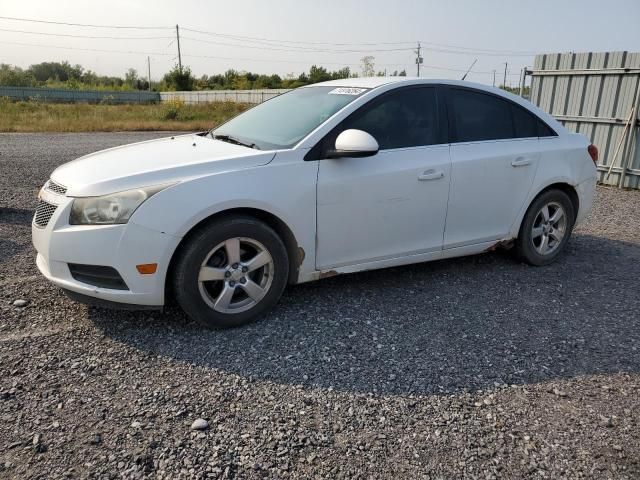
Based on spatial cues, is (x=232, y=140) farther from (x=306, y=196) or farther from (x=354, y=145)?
(x=354, y=145)

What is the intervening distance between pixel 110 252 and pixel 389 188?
2.01 metres

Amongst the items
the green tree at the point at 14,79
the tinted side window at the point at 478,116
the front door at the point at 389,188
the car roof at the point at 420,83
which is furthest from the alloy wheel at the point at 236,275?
the green tree at the point at 14,79

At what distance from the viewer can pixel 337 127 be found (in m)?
3.78

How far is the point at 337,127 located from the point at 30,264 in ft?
9.88

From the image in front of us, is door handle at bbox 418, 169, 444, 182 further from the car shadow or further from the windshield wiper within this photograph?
the windshield wiper

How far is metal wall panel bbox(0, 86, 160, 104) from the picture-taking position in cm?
4822

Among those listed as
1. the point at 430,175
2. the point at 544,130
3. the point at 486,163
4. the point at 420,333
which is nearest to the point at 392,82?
the point at 430,175

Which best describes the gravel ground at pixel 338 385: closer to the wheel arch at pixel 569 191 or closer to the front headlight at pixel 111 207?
the front headlight at pixel 111 207

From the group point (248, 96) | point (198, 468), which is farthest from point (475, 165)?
point (248, 96)

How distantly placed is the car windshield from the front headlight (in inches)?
38.8

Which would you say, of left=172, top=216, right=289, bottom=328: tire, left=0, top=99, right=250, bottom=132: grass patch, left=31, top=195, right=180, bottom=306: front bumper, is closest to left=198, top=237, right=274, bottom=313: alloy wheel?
left=172, top=216, right=289, bottom=328: tire

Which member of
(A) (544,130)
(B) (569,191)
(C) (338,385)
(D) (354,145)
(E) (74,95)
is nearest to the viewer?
(C) (338,385)

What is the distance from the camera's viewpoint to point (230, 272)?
11.4ft

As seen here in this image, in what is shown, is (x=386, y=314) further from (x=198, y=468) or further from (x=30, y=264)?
(x=30, y=264)
